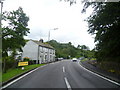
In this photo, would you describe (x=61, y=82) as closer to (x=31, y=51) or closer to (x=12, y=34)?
(x=12, y=34)

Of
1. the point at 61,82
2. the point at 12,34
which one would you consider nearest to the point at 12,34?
the point at 12,34

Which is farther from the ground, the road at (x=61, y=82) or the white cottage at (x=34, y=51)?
the white cottage at (x=34, y=51)

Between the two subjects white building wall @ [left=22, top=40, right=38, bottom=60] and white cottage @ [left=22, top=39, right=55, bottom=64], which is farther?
white building wall @ [left=22, top=40, right=38, bottom=60]

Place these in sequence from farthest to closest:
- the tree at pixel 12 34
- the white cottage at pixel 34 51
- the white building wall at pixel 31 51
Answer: the white building wall at pixel 31 51, the white cottage at pixel 34 51, the tree at pixel 12 34

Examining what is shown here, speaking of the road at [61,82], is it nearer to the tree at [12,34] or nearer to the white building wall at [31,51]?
the tree at [12,34]

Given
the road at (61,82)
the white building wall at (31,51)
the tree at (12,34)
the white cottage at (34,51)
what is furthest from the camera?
the white building wall at (31,51)

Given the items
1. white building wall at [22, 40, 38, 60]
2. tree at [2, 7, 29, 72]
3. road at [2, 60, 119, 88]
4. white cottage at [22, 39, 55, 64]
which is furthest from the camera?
white building wall at [22, 40, 38, 60]

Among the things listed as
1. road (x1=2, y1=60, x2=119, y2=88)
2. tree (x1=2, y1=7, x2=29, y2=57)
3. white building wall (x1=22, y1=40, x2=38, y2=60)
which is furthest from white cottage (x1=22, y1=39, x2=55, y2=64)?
road (x1=2, y1=60, x2=119, y2=88)

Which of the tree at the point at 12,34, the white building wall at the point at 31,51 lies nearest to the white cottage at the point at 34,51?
the white building wall at the point at 31,51

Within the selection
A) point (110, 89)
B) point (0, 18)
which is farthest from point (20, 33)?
point (110, 89)

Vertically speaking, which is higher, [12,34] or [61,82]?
[12,34]

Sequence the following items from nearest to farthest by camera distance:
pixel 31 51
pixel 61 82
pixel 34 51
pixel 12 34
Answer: pixel 61 82
pixel 12 34
pixel 34 51
pixel 31 51

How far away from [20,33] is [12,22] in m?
1.94

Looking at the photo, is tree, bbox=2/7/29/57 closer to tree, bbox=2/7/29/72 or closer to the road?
tree, bbox=2/7/29/72
